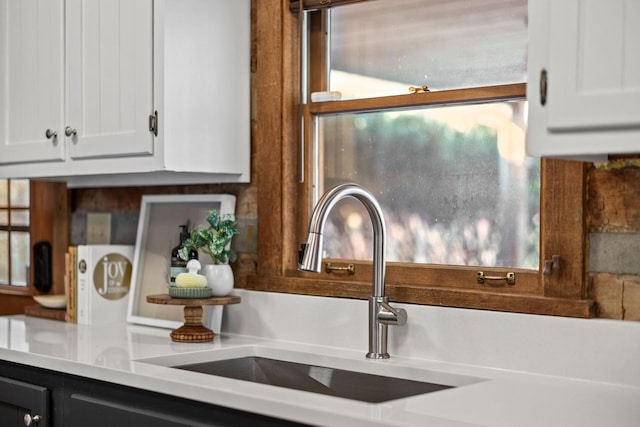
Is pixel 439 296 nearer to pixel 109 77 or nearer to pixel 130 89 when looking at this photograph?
pixel 130 89

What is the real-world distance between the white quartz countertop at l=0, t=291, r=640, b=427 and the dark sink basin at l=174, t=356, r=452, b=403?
0.07 feet

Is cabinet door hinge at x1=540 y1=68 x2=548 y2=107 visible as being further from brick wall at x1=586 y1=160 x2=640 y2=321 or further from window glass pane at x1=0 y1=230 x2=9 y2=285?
window glass pane at x1=0 y1=230 x2=9 y2=285

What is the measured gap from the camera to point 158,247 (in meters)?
3.13

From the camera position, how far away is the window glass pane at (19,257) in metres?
3.76

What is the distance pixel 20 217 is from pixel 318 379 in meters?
Result: 1.87

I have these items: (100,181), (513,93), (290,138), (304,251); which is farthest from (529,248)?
(100,181)

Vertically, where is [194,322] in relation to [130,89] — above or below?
below

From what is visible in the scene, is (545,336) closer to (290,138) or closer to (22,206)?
(290,138)

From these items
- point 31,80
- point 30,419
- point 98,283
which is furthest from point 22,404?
point 31,80

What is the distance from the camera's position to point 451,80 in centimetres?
246

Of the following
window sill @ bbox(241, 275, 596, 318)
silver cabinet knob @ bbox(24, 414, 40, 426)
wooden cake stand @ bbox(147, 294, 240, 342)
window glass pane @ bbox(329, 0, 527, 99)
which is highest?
window glass pane @ bbox(329, 0, 527, 99)

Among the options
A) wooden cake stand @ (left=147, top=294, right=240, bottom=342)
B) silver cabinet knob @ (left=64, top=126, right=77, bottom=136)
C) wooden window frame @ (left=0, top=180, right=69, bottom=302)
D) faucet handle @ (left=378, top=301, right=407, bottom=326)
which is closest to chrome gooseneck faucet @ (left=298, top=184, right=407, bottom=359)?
faucet handle @ (left=378, top=301, right=407, bottom=326)

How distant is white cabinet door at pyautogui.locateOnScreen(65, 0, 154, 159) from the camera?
2660 mm

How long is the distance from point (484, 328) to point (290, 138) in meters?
0.89
